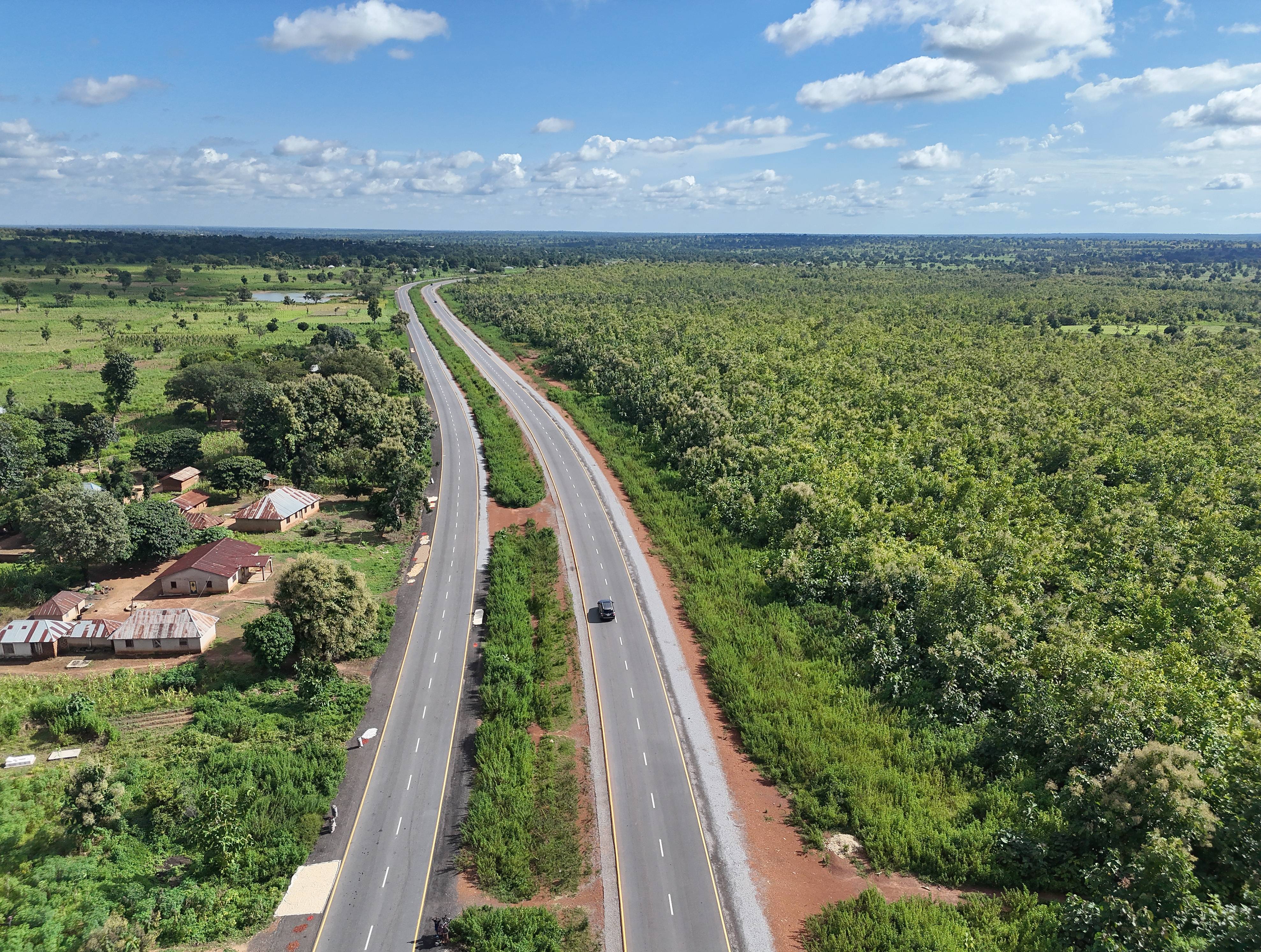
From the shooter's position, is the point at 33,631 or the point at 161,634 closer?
the point at 33,631

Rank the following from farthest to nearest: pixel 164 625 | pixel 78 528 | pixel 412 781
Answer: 1. pixel 78 528
2. pixel 164 625
3. pixel 412 781

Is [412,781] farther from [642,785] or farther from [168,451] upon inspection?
[168,451]

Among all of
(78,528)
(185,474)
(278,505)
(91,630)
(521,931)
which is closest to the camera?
(521,931)

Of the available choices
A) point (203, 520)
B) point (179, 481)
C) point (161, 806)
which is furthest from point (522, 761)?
point (179, 481)

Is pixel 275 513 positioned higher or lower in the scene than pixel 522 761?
higher

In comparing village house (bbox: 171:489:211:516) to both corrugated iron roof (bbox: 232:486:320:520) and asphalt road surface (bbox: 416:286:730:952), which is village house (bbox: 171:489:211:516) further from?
asphalt road surface (bbox: 416:286:730:952)

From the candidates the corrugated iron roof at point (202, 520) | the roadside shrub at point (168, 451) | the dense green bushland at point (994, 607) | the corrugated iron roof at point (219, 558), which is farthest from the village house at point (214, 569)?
the dense green bushland at point (994, 607)

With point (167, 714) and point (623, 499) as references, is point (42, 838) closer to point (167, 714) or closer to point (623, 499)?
point (167, 714)

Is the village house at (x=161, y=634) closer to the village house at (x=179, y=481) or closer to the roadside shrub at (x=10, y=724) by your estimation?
the roadside shrub at (x=10, y=724)
